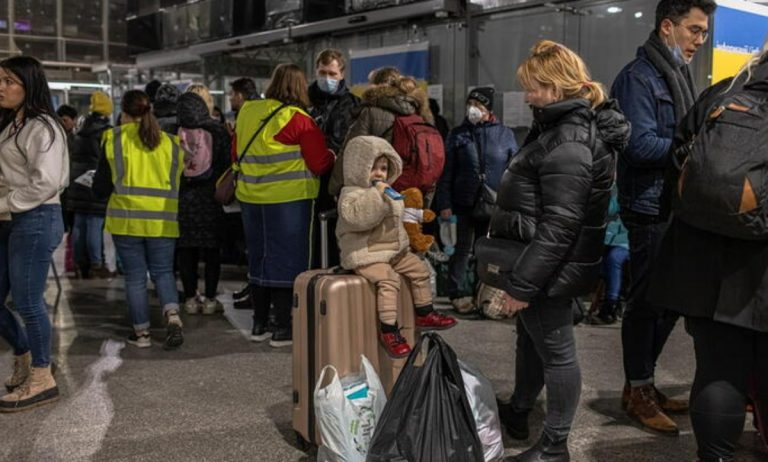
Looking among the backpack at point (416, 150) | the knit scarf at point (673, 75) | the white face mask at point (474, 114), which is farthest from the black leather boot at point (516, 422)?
the white face mask at point (474, 114)

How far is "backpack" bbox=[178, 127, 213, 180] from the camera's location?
560cm

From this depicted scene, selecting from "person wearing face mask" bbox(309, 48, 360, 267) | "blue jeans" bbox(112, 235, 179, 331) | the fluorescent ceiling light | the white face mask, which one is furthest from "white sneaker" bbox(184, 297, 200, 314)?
the fluorescent ceiling light

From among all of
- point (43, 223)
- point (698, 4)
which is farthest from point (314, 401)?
point (698, 4)

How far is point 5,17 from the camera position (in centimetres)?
1644

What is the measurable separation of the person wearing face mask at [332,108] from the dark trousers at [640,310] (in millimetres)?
1945

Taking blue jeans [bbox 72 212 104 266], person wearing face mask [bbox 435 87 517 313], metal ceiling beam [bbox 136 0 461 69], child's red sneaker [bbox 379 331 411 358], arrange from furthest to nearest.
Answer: blue jeans [bbox 72 212 104 266]
metal ceiling beam [bbox 136 0 461 69]
person wearing face mask [bbox 435 87 517 313]
child's red sneaker [bbox 379 331 411 358]

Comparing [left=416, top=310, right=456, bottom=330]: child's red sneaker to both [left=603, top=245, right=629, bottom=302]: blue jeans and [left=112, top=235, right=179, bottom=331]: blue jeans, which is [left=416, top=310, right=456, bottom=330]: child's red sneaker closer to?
[left=112, top=235, right=179, bottom=331]: blue jeans

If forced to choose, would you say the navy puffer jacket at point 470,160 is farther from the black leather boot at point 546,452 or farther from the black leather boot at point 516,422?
the black leather boot at point 546,452

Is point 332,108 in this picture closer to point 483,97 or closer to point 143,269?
point 483,97

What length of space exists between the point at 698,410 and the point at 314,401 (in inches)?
52.2

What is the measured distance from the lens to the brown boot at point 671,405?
367 cm

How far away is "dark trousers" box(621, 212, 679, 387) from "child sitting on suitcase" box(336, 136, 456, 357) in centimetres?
90

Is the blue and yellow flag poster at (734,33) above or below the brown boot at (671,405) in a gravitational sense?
above

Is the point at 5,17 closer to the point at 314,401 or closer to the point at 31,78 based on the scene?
the point at 31,78
